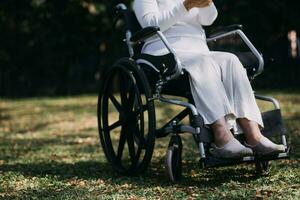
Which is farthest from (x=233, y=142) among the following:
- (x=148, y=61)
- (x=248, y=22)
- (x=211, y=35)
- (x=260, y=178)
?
(x=248, y=22)

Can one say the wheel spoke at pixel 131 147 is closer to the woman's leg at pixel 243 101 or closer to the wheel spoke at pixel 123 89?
the wheel spoke at pixel 123 89

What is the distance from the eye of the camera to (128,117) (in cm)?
409

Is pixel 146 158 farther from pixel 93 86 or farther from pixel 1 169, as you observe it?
pixel 93 86

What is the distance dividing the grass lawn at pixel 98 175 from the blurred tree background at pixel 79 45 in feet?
21.6

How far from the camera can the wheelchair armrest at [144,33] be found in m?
3.73

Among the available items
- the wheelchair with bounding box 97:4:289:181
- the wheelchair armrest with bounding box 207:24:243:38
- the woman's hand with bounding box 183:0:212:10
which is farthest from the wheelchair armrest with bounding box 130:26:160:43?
the wheelchair armrest with bounding box 207:24:243:38

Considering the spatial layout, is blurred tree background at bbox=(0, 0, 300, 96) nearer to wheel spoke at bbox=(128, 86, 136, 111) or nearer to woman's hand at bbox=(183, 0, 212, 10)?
wheel spoke at bbox=(128, 86, 136, 111)

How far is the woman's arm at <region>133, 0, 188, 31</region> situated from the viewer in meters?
3.89

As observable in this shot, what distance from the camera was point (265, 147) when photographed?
3.44m

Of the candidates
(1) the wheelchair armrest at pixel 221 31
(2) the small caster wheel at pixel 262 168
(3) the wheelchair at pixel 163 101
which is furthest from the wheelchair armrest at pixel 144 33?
(2) the small caster wheel at pixel 262 168

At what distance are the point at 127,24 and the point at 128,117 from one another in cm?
68

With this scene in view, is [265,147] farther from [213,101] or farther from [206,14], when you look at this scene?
[206,14]

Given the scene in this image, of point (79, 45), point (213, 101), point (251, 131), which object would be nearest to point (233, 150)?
point (251, 131)

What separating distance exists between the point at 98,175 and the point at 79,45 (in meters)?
10.6
